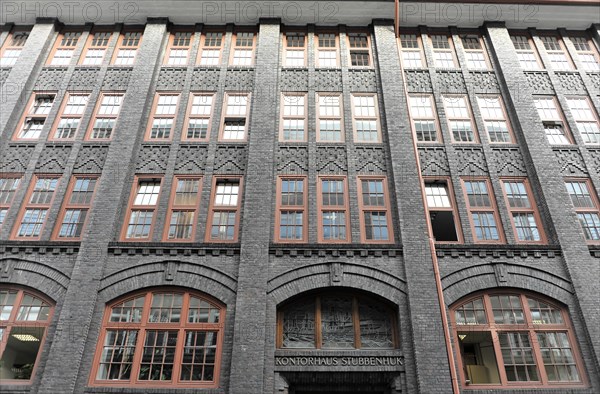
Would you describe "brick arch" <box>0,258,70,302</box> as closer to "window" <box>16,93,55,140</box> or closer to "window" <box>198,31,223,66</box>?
"window" <box>16,93,55,140</box>

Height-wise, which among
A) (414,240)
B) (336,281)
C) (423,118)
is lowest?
Result: (336,281)

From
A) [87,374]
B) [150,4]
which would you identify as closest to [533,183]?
[87,374]

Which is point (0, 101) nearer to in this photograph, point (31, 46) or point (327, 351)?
point (31, 46)

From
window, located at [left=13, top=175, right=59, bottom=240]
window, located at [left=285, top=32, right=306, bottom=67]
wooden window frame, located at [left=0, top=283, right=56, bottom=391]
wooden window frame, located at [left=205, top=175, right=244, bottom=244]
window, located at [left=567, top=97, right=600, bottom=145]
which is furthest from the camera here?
window, located at [left=285, top=32, right=306, bottom=67]

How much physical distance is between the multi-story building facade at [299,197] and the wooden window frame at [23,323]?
69 millimetres

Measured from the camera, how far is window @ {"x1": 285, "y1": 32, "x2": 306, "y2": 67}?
18984 millimetres

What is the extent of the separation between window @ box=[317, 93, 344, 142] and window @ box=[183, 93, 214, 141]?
445cm

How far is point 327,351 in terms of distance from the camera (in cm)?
1271

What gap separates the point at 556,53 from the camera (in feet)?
64.0

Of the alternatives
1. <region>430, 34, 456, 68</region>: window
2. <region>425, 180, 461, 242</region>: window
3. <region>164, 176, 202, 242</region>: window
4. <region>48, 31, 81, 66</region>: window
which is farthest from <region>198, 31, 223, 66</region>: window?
<region>425, 180, 461, 242</region>: window

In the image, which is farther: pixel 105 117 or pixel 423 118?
pixel 105 117

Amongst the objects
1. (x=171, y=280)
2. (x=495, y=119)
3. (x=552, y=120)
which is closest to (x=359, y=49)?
(x=495, y=119)

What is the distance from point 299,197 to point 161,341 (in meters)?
6.53

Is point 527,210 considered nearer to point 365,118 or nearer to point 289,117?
point 365,118
